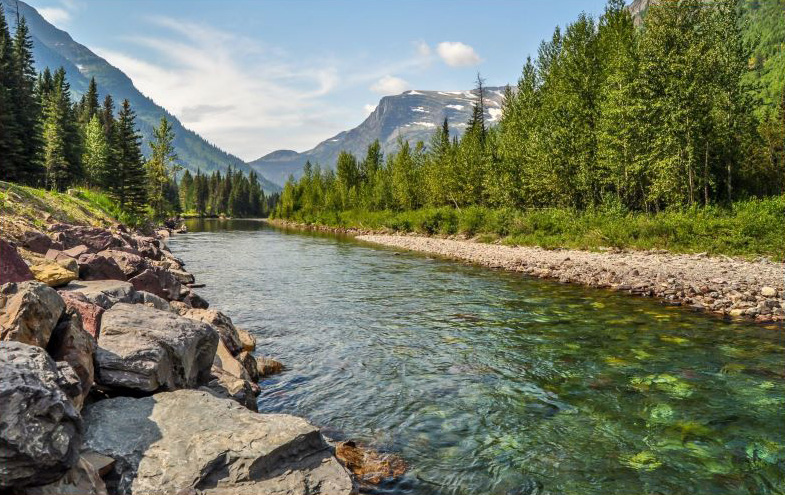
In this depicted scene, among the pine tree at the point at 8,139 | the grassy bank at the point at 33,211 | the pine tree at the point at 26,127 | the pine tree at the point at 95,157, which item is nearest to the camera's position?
the grassy bank at the point at 33,211

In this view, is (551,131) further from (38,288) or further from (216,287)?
(38,288)

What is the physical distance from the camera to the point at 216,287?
71.8ft

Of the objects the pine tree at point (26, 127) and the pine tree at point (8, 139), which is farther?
the pine tree at point (26, 127)

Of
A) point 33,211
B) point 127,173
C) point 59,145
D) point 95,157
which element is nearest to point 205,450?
point 33,211

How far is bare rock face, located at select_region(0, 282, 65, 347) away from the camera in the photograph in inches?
198

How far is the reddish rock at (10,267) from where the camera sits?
7.40m

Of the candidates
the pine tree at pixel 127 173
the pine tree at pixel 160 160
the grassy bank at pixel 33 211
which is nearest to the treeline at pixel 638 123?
the grassy bank at pixel 33 211

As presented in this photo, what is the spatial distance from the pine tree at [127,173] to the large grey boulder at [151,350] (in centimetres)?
6531

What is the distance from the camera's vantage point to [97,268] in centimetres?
1120

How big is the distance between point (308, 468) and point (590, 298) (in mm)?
15759

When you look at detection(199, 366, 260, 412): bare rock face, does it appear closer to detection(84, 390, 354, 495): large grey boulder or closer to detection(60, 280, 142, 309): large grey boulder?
detection(84, 390, 354, 495): large grey boulder

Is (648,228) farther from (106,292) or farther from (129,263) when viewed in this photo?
(106,292)

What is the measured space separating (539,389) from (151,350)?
24.2 ft

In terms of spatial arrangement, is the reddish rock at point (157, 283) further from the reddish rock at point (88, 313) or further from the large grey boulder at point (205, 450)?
the large grey boulder at point (205, 450)
